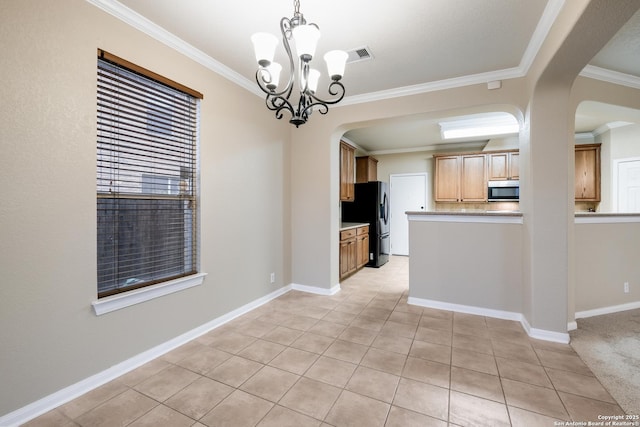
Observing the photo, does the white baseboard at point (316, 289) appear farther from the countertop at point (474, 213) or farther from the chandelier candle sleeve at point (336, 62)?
the chandelier candle sleeve at point (336, 62)

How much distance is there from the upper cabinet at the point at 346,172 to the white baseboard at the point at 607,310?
3.43 m

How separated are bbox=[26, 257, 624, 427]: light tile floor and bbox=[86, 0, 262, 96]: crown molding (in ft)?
8.70

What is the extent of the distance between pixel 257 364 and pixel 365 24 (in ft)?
9.31

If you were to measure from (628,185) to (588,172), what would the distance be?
70cm

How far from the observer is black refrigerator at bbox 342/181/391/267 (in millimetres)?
5578

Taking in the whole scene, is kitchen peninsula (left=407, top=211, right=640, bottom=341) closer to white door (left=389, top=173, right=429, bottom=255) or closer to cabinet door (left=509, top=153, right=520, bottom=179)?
cabinet door (left=509, top=153, right=520, bottom=179)

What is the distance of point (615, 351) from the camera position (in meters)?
2.36

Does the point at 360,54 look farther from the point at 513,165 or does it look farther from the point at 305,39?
the point at 513,165

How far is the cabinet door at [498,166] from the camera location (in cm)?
552

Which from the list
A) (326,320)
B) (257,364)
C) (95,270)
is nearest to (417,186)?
(326,320)

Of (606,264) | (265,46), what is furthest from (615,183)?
(265,46)

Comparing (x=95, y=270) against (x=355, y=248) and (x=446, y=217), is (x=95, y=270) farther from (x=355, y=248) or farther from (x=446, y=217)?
(x=355, y=248)

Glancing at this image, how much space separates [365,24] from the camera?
7.17 feet

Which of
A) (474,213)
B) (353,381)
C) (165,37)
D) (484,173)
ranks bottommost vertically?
(353,381)
